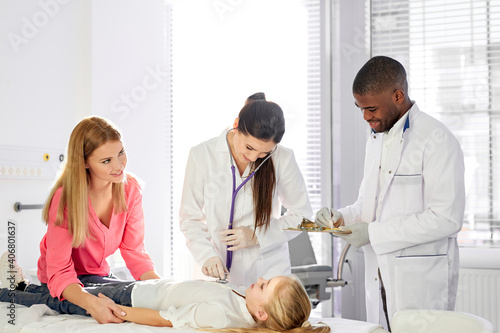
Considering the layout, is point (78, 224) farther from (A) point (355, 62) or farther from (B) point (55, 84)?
(A) point (355, 62)

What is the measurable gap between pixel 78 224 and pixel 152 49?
198 centimetres

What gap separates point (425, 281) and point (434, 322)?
306mm

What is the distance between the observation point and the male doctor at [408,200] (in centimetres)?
208

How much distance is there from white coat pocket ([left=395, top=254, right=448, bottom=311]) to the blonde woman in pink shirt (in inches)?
41.2

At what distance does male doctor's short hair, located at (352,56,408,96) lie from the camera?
85.8 inches

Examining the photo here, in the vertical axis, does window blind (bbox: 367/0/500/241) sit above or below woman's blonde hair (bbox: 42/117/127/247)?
above

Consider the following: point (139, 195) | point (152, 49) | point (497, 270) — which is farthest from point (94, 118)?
point (497, 270)

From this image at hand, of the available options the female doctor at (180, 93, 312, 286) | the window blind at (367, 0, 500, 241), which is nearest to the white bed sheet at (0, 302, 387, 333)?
the female doctor at (180, 93, 312, 286)

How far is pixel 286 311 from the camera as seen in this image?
5.99ft

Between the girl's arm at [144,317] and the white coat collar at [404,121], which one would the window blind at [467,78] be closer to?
the white coat collar at [404,121]

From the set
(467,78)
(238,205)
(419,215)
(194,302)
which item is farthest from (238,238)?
(467,78)

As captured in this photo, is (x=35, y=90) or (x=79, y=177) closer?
(x=79, y=177)

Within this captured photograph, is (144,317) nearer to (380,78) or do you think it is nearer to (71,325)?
(71,325)

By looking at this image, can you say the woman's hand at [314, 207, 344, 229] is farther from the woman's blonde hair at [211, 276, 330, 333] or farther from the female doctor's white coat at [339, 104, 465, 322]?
the woman's blonde hair at [211, 276, 330, 333]
